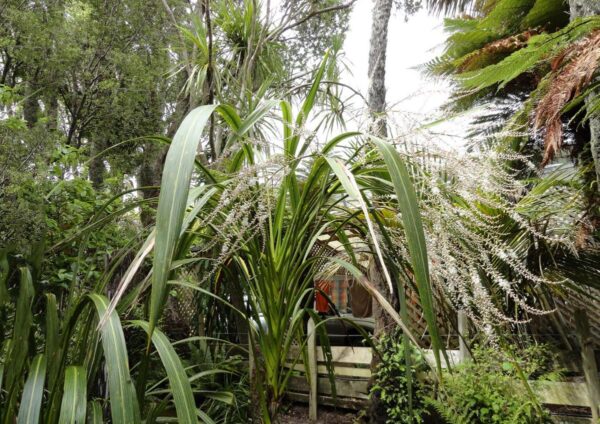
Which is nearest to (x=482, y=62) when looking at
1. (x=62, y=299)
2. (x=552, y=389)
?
(x=552, y=389)

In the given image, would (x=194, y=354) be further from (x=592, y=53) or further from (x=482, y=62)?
(x=482, y=62)

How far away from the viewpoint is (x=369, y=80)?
10.3 ft

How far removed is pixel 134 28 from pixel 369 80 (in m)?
2.62

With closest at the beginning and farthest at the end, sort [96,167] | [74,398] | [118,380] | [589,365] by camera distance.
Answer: [118,380] < [74,398] < [589,365] < [96,167]

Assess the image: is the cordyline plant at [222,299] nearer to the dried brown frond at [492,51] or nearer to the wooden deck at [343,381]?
the wooden deck at [343,381]

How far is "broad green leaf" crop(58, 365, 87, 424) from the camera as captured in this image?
77 centimetres

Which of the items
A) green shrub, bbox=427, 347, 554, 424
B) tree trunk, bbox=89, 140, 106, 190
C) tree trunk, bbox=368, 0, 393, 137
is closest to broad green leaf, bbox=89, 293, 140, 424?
green shrub, bbox=427, 347, 554, 424

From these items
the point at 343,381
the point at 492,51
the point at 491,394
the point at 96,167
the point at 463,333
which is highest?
the point at 492,51

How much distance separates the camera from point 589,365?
2434mm

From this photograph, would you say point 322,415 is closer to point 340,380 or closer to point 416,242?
point 340,380

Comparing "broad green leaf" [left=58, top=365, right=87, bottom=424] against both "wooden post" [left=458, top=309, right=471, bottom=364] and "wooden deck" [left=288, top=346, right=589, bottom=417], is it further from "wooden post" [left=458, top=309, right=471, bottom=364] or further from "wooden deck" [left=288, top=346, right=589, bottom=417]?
"wooden deck" [left=288, top=346, right=589, bottom=417]

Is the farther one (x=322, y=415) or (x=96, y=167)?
(x=96, y=167)

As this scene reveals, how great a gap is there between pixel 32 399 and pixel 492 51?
3914 mm

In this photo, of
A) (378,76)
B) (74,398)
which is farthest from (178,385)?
(378,76)
